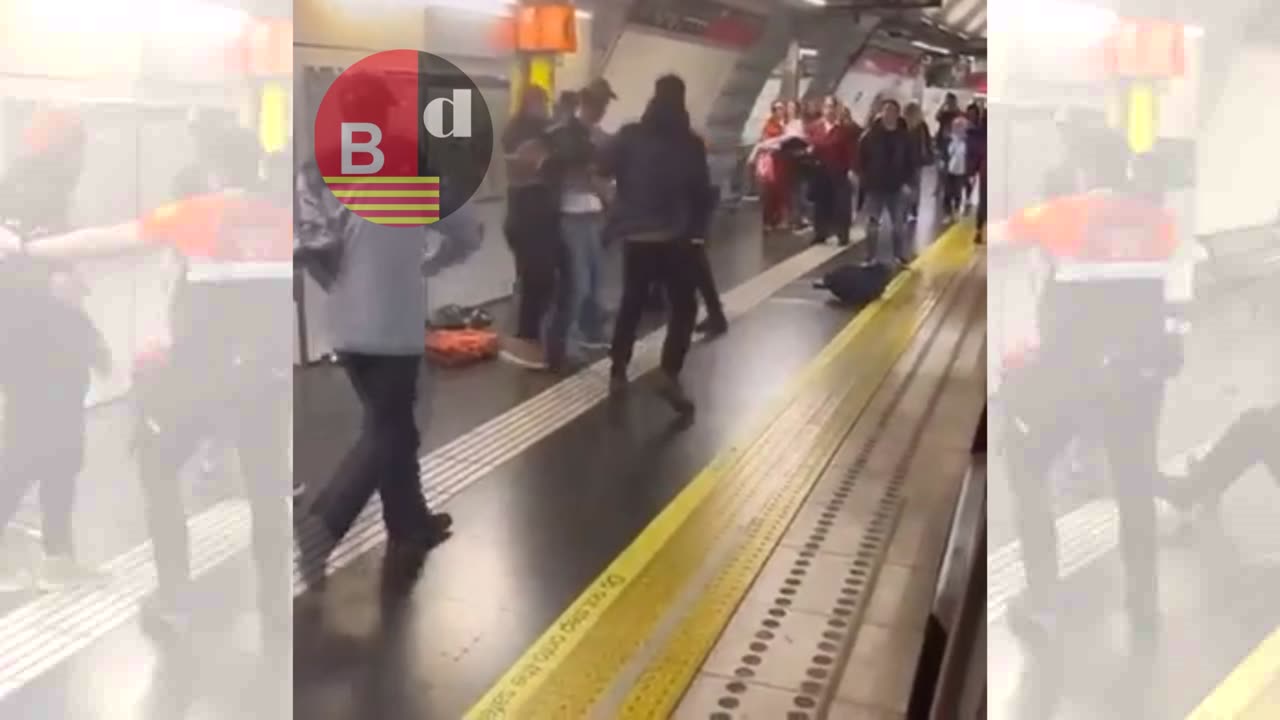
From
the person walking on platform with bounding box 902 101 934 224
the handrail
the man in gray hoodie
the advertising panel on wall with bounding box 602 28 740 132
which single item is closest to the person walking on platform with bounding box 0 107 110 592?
the man in gray hoodie

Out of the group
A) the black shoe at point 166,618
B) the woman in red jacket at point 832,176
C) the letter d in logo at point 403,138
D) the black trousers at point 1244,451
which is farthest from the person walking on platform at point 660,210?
the black trousers at point 1244,451

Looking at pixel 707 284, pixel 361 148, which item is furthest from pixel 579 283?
pixel 361 148

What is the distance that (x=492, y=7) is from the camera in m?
1.78

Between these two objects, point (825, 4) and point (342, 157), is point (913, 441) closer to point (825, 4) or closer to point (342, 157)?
point (825, 4)

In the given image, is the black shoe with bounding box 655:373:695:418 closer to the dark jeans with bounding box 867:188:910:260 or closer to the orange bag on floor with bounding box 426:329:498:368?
the orange bag on floor with bounding box 426:329:498:368

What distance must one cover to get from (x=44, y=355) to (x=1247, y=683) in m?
1.47

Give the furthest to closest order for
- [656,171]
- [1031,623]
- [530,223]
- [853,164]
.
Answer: [853,164]
[656,171]
[530,223]
[1031,623]

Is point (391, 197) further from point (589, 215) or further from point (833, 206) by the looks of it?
point (833, 206)

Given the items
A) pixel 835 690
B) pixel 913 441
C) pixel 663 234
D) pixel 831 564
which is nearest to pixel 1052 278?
pixel 663 234

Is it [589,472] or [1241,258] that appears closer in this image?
[1241,258]

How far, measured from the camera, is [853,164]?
103 inches

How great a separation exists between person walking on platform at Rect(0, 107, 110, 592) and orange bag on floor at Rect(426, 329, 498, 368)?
18.3 inches

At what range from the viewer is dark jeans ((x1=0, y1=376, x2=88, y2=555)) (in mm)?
1514

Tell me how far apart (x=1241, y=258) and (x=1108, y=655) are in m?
0.48
